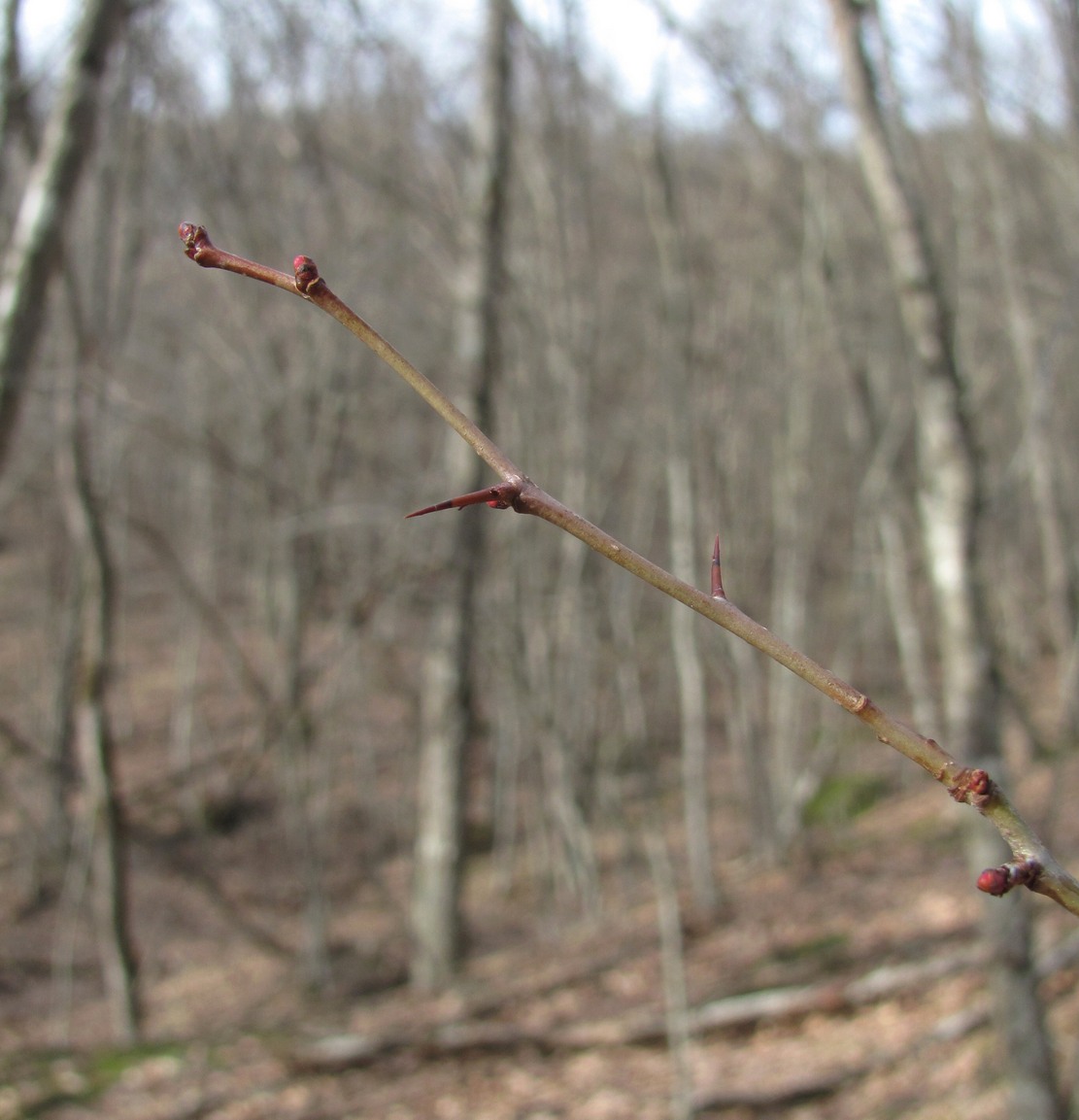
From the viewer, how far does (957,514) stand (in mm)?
2807

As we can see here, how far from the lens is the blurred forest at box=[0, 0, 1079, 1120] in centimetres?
457

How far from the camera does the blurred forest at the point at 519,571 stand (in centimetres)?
457

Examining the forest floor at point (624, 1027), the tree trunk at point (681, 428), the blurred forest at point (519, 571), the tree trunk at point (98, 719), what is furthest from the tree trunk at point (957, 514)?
the tree trunk at point (98, 719)

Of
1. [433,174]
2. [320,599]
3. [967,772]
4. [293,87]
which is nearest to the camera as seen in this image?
[967,772]

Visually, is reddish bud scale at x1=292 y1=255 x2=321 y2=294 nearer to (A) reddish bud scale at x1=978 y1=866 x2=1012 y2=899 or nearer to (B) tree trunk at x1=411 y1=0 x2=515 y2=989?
(A) reddish bud scale at x1=978 y1=866 x2=1012 y2=899

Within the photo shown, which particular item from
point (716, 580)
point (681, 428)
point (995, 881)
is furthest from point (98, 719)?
point (995, 881)

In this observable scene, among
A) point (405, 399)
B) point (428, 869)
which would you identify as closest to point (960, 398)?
point (428, 869)

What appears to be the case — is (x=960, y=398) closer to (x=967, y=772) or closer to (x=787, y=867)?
(x=967, y=772)

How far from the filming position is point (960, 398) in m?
2.83

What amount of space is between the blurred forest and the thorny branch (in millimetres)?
2207

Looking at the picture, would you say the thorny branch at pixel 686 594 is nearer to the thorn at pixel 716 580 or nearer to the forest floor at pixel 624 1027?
the thorn at pixel 716 580

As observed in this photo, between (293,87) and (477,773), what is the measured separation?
9.31 m

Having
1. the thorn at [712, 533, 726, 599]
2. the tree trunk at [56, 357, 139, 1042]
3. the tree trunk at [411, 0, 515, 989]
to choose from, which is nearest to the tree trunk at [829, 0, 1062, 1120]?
the thorn at [712, 533, 726, 599]

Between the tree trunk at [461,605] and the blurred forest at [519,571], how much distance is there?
3 cm
